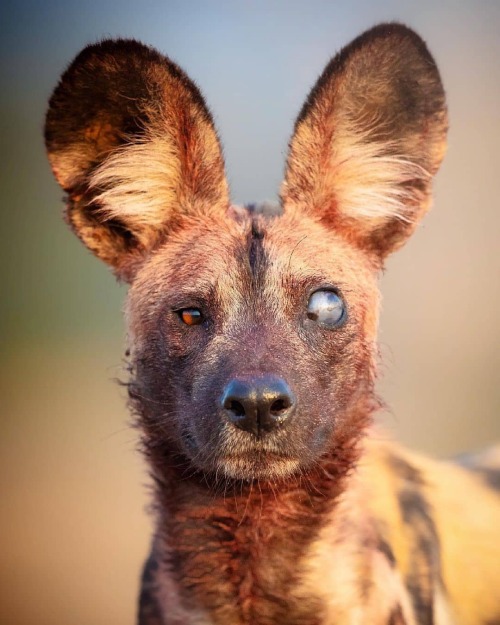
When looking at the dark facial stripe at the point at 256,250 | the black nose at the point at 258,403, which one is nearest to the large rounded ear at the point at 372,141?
the dark facial stripe at the point at 256,250

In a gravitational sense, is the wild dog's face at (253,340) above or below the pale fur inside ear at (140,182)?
below

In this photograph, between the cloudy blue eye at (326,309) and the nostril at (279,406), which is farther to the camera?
the cloudy blue eye at (326,309)

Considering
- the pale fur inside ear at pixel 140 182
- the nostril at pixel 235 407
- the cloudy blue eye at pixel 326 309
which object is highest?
the pale fur inside ear at pixel 140 182

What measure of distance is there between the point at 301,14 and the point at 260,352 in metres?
1.14

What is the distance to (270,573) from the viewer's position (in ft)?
5.97

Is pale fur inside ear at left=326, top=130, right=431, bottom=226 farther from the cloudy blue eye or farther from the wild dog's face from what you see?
the cloudy blue eye

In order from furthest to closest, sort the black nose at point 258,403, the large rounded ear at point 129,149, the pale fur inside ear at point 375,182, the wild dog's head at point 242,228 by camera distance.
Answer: the pale fur inside ear at point 375,182 → the large rounded ear at point 129,149 → the wild dog's head at point 242,228 → the black nose at point 258,403

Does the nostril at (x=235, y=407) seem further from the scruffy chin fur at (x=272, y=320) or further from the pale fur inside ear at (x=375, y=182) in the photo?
the pale fur inside ear at (x=375, y=182)

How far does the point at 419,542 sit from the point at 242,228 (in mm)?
985

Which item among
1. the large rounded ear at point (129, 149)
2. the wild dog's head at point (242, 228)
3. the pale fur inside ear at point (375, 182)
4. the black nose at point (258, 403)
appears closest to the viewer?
the black nose at point (258, 403)

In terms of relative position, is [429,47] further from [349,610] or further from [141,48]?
[349,610]

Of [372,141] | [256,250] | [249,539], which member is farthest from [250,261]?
[249,539]

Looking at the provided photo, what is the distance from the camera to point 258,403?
1.58 metres

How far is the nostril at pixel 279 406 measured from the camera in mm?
1589
